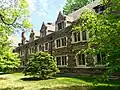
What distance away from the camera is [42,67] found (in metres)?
25.8

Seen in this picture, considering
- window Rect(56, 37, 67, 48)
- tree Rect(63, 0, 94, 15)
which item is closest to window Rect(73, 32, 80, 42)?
window Rect(56, 37, 67, 48)

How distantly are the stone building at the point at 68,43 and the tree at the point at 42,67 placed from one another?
3.59 m

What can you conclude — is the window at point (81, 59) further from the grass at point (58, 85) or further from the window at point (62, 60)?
the grass at point (58, 85)

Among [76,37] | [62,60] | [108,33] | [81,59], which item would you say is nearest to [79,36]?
[76,37]

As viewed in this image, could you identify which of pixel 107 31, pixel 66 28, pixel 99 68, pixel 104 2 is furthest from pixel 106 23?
pixel 66 28

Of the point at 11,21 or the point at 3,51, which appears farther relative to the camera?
the point at 3,51

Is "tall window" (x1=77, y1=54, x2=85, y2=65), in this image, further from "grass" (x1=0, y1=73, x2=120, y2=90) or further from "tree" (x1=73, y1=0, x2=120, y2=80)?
"tree" (x1=73, y1=0, x2=120, y2=80)

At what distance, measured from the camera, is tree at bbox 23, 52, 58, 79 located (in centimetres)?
2556

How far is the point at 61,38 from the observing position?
34.2m

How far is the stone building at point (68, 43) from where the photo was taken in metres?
27.3

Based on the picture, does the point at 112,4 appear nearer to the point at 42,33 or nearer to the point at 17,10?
the point at 17,10

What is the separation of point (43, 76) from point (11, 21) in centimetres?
807

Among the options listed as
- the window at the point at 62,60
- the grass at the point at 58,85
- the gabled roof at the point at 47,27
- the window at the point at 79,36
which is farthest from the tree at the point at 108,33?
the gabled roof at the point at 47,27

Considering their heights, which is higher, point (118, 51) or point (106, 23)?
point (106, 23)
